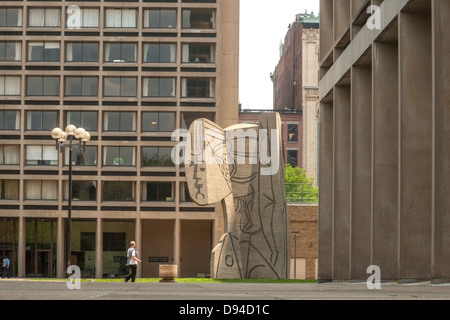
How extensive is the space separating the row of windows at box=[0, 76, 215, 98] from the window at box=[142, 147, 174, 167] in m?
4.87

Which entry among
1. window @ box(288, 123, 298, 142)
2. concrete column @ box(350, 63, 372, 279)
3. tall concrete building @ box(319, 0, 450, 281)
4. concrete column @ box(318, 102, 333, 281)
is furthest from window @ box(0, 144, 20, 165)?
concrete column @ box(350, 63, 372, 279)

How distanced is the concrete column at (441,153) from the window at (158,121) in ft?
178

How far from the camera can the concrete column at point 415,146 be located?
64.8ft

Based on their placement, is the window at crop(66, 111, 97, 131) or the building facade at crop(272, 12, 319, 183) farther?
the building facade at crop(272, 12, 319, 183)

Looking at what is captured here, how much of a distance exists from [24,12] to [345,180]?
4888cm

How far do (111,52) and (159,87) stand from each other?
5.49 m

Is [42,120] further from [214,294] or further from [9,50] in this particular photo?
[214,294]

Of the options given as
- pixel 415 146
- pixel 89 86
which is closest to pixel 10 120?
pixel 89 86

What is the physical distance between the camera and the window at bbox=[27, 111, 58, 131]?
7112 cm

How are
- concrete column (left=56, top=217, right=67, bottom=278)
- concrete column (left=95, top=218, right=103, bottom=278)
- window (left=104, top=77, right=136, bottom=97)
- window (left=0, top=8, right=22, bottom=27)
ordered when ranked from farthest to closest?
window (left=0, top=8, right=22, bottom=27), window (left=104, top=77, right=136, bottom=97), concrete column (left=95, top=218, right=103, bottom=278), concrete column (left=56, top=217, right=67, bottom=278)

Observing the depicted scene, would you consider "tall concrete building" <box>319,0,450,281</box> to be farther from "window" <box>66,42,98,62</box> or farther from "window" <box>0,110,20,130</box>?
"window" <box>0,110,20,130</box>

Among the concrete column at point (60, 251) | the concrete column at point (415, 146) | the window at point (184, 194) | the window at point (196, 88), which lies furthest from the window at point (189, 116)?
the concrete column at point (415, 146)

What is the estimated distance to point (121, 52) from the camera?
7119 centimetres
